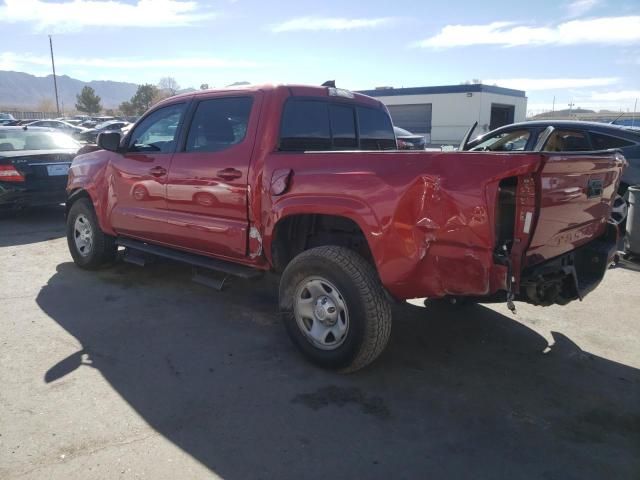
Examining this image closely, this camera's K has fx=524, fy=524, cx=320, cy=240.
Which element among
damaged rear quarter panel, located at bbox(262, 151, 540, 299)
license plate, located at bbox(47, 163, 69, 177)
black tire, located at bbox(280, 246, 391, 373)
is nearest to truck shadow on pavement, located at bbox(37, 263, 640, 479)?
black tire, located at bbox(280, 246, 391, 373)

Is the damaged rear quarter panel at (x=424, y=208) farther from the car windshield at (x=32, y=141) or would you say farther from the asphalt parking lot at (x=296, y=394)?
the car windshield at (x=32, y=141)

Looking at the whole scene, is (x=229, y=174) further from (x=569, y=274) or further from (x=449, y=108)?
(x=449, y=108)


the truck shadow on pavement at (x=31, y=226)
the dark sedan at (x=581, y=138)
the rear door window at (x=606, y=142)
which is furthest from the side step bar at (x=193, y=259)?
the rear door window at (x=606, y=142)

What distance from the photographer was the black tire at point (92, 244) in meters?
5.83

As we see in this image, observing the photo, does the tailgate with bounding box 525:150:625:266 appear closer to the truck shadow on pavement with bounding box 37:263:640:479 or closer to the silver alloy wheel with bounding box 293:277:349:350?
the truck shadow on pavement with bounding box 37:263:640:479

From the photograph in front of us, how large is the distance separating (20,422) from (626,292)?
216 inches

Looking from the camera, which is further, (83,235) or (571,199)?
(83,235)

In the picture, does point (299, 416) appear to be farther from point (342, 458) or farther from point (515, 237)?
point (515, 237)

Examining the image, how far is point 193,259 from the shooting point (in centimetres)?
469

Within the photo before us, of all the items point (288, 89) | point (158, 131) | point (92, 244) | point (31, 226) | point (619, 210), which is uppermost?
point (288, 89)

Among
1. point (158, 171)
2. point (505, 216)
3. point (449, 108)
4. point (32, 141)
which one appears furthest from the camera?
point (449, 108)

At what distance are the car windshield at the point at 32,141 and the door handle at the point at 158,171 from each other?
16.8ft

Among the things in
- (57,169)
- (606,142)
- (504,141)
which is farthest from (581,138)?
(57,169)

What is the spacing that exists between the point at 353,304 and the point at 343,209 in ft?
2.02
